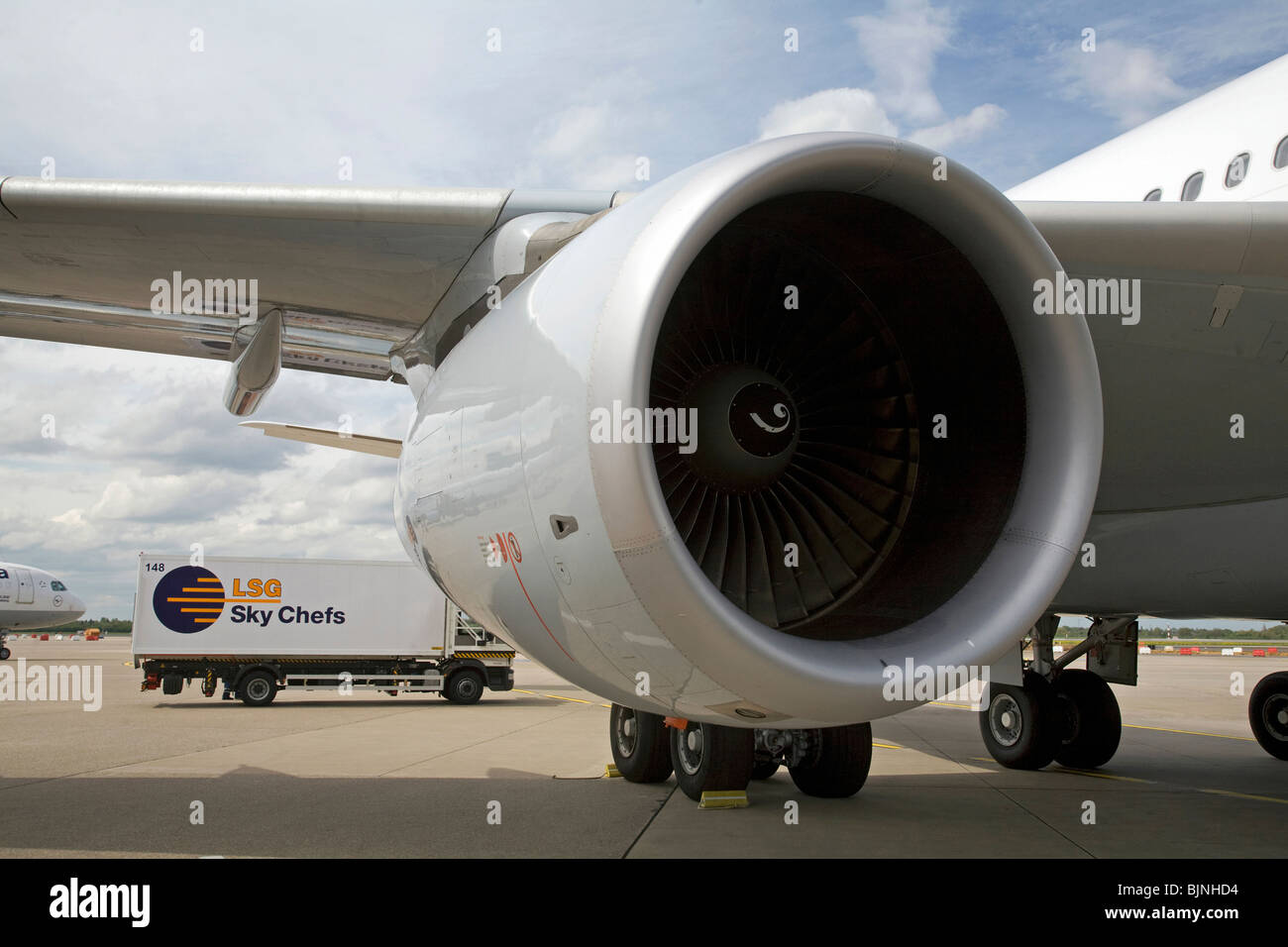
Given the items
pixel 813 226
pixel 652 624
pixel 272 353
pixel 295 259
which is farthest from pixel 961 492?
pixel 272 353

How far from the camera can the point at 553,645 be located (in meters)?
2.98

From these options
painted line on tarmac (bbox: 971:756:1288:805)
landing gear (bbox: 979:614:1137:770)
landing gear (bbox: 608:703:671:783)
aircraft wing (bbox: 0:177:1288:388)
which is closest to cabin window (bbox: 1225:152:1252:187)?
aircraft wing (bbox: 0:177:1288:388)

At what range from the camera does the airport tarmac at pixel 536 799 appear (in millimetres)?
4898

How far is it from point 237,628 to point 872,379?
14.4 metres

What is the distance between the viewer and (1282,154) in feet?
16.0

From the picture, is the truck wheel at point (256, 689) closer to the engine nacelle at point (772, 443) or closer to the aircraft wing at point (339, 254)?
the aircraft wing at point (339, 254)

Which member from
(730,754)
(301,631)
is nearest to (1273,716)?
(730,754)

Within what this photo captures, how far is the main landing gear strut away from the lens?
6.01m

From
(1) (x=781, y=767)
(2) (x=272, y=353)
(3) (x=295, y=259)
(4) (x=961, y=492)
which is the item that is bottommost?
(1) (x=781, y=767)

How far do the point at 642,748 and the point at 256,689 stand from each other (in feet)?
35.8

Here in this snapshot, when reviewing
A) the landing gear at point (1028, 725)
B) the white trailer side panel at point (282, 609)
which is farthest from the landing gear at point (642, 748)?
the white trailer side panel at point (282, 609)

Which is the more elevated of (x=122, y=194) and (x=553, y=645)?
(x=122, y=194)

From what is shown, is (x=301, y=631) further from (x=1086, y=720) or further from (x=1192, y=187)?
(x=1192, y=187)
